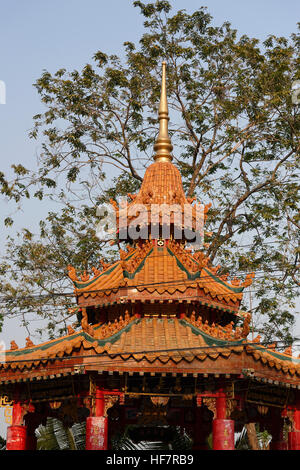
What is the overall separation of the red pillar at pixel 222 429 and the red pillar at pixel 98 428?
9.53ft

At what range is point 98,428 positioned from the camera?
19.0 meters

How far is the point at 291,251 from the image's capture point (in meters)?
33.4

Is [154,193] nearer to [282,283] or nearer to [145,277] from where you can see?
[145,277]

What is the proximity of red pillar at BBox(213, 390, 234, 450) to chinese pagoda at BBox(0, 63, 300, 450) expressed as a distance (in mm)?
26

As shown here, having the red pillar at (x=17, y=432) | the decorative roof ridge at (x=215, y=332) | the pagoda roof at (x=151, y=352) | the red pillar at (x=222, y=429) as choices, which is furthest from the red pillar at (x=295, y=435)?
the red pillar at (x=17, y=432)

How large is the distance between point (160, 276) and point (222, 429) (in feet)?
16.5

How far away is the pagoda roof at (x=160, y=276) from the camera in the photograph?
21281 mm

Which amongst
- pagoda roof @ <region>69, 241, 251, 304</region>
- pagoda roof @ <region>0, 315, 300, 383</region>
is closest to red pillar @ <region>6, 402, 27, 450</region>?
pagoda roof @ <region>0, 315, 300, 383</region>

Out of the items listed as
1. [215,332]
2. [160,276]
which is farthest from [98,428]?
[160,276]

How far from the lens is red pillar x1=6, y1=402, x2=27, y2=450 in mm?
20531

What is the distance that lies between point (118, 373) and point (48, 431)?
1385 cm

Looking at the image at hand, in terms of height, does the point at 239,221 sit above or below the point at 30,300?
above

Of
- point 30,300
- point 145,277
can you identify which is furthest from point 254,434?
point 145,277

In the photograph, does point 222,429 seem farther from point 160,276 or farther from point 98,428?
point 160,276
